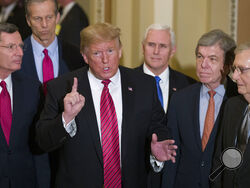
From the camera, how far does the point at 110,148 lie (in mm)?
3543

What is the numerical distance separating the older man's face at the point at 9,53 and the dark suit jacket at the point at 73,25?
2.48 meters

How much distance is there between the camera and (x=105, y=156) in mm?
3535

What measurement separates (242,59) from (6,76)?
1692 mm

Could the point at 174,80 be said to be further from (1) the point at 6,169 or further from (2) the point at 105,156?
(1) the point at 6,169

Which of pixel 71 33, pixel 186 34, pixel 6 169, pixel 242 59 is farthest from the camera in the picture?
pixel 71 33

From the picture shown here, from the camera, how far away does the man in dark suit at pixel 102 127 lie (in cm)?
352

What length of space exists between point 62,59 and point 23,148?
95 centimetres

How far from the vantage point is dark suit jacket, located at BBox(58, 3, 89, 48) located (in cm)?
655

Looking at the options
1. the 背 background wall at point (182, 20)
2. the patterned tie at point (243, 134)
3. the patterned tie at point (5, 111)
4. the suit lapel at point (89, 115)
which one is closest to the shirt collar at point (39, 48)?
the patterned tie at point (5, 111)

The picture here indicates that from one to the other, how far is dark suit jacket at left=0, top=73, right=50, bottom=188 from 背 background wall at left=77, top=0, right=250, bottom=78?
2.07m

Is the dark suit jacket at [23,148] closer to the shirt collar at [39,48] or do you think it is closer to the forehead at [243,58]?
the shirt collar at [39,48]

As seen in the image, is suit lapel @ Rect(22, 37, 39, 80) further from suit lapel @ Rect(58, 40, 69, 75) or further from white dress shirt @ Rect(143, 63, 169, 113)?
white dress shirt @ Rect(143, 63, 169, 113)

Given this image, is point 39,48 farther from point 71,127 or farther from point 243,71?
point 243,71

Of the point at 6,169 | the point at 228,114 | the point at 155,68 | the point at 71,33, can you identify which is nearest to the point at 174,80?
the point at 155,68
